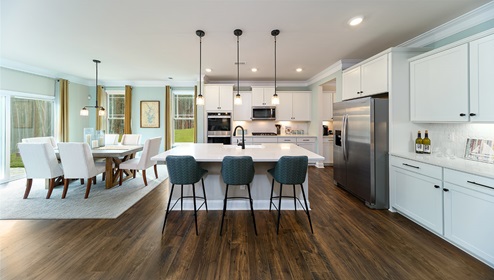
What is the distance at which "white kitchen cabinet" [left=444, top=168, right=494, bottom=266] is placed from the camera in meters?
1.75

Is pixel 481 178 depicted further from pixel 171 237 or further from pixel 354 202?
pixel 171 237

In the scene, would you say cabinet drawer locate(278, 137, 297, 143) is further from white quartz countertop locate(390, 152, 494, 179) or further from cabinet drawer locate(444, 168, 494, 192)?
cabinet drawer locate(444, 168, 494, 192)

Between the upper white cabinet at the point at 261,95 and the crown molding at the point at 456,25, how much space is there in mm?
3362

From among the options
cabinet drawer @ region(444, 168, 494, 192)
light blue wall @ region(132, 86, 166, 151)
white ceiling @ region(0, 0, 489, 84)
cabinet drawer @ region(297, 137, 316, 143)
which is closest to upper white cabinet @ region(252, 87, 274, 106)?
white ceiling @ region(0, 0, 489, 84)

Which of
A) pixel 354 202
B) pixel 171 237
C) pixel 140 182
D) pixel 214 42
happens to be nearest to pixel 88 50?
pixel 214 42

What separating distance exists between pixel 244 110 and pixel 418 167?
4404 millimetres

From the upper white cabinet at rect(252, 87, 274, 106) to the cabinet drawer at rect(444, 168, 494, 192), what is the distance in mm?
4443

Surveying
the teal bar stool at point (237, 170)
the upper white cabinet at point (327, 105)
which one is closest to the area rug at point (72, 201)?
the teal bar stool at point (237, 170)

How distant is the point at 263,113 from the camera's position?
594cm

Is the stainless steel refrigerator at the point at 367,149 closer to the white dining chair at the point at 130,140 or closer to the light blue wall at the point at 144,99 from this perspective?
the white dining chair at the point at 130,140

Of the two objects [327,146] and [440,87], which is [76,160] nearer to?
[440,87]

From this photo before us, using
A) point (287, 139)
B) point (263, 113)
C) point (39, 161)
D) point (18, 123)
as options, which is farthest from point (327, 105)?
point (18, 123)

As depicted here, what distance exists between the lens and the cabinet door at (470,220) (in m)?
1.75

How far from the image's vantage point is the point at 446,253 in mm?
1964
